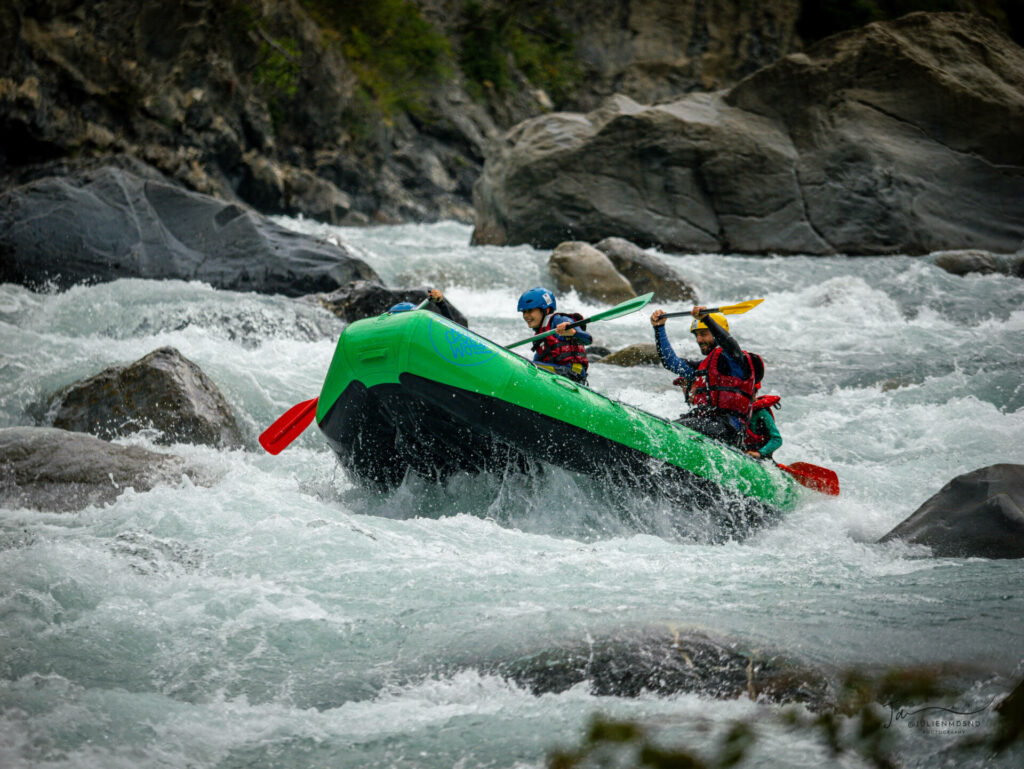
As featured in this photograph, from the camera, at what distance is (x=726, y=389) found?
532cm

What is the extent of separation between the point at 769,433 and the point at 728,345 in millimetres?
631

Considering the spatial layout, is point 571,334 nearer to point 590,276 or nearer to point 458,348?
point 458,348

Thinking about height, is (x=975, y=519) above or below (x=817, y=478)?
above

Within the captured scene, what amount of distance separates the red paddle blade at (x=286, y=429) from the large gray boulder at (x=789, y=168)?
9.11 metres

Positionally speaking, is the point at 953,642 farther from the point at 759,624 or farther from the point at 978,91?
the point at 978,91

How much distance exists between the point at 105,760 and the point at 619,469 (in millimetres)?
2888

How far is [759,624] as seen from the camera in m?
3.05

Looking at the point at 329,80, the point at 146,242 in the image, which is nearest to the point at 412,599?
the point at 146,242

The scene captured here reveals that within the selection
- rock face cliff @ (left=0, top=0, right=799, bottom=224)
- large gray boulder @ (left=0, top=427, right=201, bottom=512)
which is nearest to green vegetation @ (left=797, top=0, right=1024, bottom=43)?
rock face cliff @ (left=0, top=0, right=799, bottom=224)

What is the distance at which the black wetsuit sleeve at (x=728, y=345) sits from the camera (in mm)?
5117

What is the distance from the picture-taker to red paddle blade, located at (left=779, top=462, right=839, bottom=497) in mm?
5336

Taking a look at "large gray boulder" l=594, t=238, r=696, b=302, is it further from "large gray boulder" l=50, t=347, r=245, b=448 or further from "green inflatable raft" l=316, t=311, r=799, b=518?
"large gray boulder" l=50, t=347, r=245, b=448

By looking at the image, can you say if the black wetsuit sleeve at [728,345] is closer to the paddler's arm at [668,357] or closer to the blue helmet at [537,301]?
the paddler's arm at [668,357]

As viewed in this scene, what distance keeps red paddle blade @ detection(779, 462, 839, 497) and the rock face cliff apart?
10.3 m
